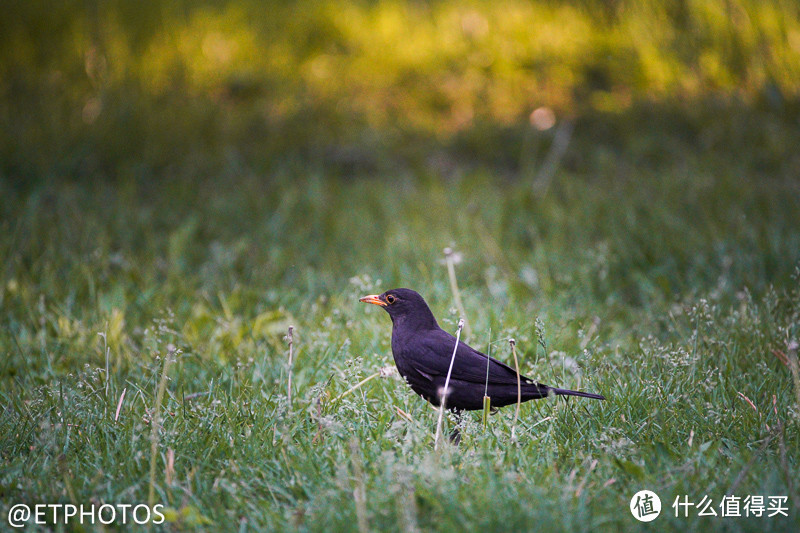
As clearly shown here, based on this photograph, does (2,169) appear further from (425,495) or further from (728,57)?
(728,57)

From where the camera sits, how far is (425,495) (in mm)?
2365

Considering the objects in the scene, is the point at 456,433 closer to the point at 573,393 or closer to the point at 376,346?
the point at 573,393

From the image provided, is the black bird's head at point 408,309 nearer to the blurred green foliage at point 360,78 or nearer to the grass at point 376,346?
the grass at point 376,346

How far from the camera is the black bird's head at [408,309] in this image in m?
3.27

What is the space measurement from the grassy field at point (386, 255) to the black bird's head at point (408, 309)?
0.29m

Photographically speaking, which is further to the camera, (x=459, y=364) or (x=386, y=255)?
(x=386, y=255)

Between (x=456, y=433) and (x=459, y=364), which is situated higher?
(x=459, y=364)

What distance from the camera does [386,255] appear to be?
5273 millimetres

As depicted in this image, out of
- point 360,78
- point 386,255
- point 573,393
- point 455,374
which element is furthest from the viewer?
point 360,78

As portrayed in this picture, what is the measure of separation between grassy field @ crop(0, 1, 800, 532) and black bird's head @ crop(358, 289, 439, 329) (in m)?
0.29

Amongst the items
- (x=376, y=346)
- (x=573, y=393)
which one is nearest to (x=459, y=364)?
(x=573, y=393)

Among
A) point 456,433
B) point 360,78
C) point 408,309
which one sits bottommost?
point 456,433

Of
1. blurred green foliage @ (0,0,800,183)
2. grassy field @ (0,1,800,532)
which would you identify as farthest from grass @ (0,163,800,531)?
blurred green foliage @ (0,0,800,183)

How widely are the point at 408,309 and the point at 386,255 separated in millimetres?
2005
